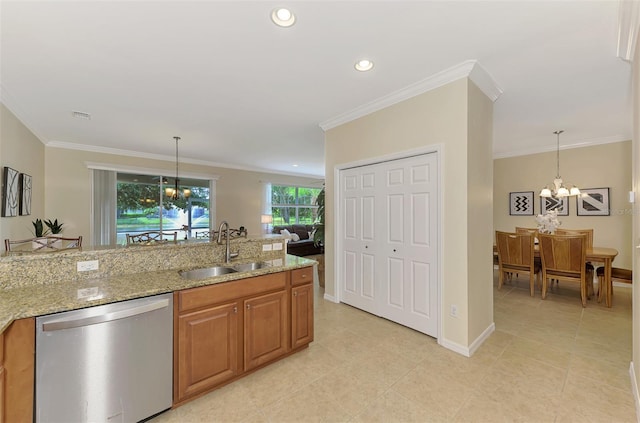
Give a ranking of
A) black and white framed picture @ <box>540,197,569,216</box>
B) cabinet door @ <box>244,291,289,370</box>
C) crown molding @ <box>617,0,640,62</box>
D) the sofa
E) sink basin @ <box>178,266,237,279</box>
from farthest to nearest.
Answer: the sofa
black and white framed picture @ <box>540,197,569,216</box>
sink basin @ <box>178,266,237,279</box>
cabinet door @ <box>244,291,289,370</box>
crown molding @ <box>617,0,640,62</box>

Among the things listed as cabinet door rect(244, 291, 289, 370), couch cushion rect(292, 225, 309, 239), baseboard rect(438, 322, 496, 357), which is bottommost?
baseboard rect(438, 322, 496, 357)

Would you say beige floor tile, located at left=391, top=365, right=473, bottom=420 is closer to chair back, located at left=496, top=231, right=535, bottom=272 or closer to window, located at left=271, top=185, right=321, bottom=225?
chair back, located at left=496, top=231, right=535, bottom=272

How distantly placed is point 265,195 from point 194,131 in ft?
12.3

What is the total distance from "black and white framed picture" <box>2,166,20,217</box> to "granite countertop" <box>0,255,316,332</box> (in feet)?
7.62

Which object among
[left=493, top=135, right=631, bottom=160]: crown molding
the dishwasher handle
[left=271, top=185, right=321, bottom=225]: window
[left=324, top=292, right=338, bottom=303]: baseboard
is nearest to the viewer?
the dishwasher handle

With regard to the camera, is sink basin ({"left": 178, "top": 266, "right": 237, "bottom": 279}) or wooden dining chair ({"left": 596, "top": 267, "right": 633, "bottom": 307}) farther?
wooden dining chair ({"left": 596, "top": 267, "right": 633, "bottom": 307})

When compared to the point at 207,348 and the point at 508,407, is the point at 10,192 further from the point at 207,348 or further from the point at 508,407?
the point at 508,407

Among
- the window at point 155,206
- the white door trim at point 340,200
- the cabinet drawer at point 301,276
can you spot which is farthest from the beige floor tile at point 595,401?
the window at point 155,206

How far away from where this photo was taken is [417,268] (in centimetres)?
283

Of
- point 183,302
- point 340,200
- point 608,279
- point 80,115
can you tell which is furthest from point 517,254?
point 80,115

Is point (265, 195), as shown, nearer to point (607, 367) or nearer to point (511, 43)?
point (511, 43)

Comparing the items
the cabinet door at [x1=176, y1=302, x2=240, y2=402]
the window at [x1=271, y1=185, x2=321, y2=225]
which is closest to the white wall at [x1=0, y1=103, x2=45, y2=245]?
the cabinet door at [x1=176, y1=302, x2=240, y2=402]

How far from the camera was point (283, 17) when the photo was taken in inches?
69.4

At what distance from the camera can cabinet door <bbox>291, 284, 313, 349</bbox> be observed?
235 centimetres
